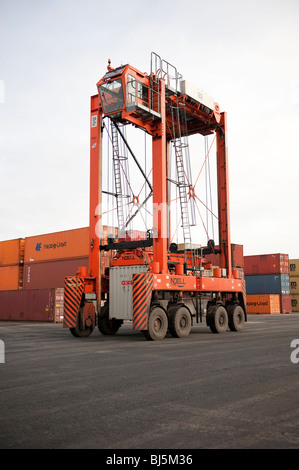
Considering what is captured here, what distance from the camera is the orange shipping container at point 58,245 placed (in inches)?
1250

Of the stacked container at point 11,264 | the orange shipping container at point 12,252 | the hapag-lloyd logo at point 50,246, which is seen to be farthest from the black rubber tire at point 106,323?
the orange shipping container at point 12,252

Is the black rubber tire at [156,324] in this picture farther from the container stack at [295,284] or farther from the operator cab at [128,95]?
the container stack at [295,284]

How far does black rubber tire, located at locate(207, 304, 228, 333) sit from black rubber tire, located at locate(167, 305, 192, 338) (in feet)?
5.94

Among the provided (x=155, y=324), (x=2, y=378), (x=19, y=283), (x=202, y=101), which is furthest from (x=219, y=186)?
(x=19, y=283)

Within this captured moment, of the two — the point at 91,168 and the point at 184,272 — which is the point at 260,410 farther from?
Answer: the point at 91,168

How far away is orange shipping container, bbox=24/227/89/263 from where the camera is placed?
31750mm

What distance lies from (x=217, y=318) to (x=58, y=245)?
20.6 meters

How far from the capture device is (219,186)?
18234 millimetres

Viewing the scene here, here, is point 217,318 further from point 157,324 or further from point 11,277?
point 11,277

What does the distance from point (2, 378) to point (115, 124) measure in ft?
37.8

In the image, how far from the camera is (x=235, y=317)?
1659 centimetres

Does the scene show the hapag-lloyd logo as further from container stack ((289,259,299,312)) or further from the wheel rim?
container stack ((289,259,299,312))

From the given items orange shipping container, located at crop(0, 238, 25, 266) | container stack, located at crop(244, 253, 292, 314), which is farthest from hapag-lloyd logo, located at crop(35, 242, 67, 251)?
container stack, located at crop(244, 253, 292, 314)

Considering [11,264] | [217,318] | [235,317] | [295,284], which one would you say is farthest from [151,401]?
[295,284]
